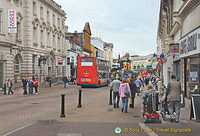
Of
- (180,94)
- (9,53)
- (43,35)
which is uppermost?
(43,35)

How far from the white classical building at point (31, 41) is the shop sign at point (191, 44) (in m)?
19.8

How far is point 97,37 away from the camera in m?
89.2

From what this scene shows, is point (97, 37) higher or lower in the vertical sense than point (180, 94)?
higher

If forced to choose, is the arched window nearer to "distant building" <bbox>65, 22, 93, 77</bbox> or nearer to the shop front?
"distant building" <bbox>65, 22, 93, 77</bbox>

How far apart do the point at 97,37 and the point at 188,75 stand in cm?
7355

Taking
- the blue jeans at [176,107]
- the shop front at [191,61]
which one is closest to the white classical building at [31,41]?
the shop front at [191,61]

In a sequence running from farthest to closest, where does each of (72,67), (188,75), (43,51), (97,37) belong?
(97,37), (72,67), (43,51), (188,75)

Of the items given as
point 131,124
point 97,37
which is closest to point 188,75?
point 131,124

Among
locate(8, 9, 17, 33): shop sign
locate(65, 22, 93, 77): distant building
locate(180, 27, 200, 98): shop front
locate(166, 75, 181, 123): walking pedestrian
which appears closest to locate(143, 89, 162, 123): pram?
locate(166, 75, 181, 123): walking pedestrian

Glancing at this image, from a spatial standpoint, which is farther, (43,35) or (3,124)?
(43,35)

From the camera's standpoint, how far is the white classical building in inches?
1188

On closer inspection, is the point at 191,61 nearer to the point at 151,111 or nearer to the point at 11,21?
the point at 151,111

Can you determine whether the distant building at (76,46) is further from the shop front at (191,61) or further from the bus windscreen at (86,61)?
the shop front at (191,61)

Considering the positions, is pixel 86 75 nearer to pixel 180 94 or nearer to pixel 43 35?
pixel 43 35
